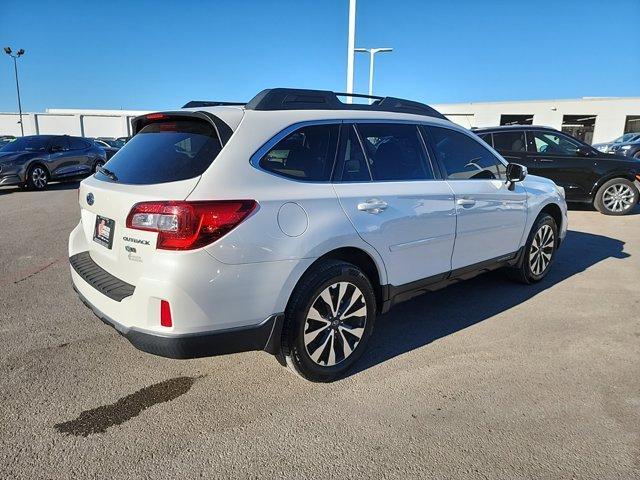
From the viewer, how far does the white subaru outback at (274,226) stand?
2.29m

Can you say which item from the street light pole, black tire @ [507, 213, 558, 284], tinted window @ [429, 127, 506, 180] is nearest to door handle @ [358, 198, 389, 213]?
tinted window @ [429, 127, 506, 180]

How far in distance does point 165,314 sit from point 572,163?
9.47m

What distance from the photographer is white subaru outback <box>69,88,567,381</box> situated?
229 centimetres

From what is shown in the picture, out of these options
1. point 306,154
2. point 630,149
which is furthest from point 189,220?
point 630,149

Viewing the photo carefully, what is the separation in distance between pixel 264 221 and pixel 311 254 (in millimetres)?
367

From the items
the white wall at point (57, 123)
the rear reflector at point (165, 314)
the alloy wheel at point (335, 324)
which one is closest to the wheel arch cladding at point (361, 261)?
the alloy wheel at point (335, 324)

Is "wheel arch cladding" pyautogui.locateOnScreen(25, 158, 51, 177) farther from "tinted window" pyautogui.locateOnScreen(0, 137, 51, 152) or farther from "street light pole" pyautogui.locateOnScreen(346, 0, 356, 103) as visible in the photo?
"street light pole" pyautogui.locateOnScreen(346, 0, 356, 103)

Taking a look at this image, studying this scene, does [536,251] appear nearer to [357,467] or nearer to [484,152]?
[484,152]

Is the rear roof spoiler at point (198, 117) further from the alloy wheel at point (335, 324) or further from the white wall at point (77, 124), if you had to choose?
the white wall at point (77, 124)

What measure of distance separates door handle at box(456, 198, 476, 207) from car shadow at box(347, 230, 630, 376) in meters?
1.04

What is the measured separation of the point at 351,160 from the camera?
9.85ft

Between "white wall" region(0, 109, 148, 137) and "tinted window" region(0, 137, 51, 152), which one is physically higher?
"white wall" region(0, 109, 148, 137)

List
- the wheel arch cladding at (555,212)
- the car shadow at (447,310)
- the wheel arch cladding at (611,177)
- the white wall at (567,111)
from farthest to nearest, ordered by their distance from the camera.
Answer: the white wall at (567,111) → the wheel arch cladding at (611,177) → the wheel arch cladding at (555,212) → the car shadow at (447,310)

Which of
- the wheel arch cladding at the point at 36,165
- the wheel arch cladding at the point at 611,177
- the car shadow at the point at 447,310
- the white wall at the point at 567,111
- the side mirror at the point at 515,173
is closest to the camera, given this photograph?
the car shadow at the point at 447,310
